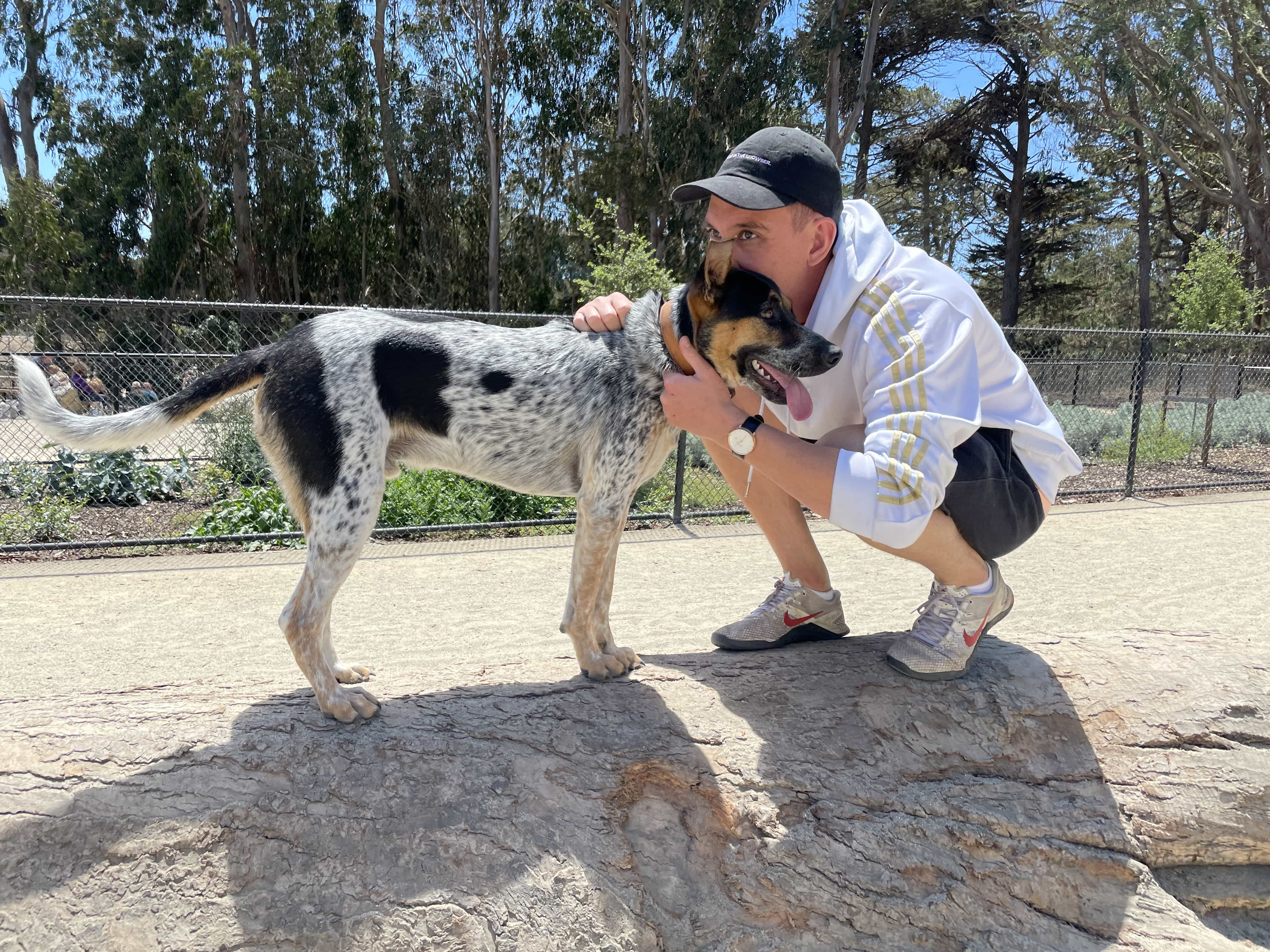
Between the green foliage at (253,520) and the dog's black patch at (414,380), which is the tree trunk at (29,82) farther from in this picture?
the dog's black patch at (414,380)

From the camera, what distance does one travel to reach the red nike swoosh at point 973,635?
2.81 m

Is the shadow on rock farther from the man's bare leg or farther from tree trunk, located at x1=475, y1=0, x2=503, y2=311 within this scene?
tree trunk, located at x1=475, y1=0, x2=503, y2=311

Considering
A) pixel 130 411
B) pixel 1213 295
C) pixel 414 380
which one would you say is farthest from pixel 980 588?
pixel 1213 295

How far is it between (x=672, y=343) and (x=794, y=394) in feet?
1.58

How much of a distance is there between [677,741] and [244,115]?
80.8ft

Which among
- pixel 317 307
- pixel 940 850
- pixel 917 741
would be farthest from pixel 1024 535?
pixel 317 307

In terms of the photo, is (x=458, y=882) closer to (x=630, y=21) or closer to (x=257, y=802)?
(x=257, y=802)

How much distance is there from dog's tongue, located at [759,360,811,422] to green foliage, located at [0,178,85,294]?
23.5 metres

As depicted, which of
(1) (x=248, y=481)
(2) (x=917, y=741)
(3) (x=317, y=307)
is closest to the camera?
(2) (x=917, y=741)

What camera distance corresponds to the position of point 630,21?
21.5 metres

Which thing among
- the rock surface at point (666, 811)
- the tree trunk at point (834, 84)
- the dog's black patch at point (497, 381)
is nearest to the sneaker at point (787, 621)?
the rock surface at point (666, 811)

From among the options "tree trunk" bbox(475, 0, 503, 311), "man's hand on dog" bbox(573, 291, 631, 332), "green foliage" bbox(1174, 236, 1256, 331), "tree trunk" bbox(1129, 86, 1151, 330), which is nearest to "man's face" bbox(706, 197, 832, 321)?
"man's hand on dog" bbox(573, 291, 631, 332)

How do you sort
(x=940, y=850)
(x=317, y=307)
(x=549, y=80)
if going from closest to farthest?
(x=940, y=850) < (x=317, y=307) < (x=549, y=80)

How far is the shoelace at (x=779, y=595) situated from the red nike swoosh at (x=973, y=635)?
639mm
